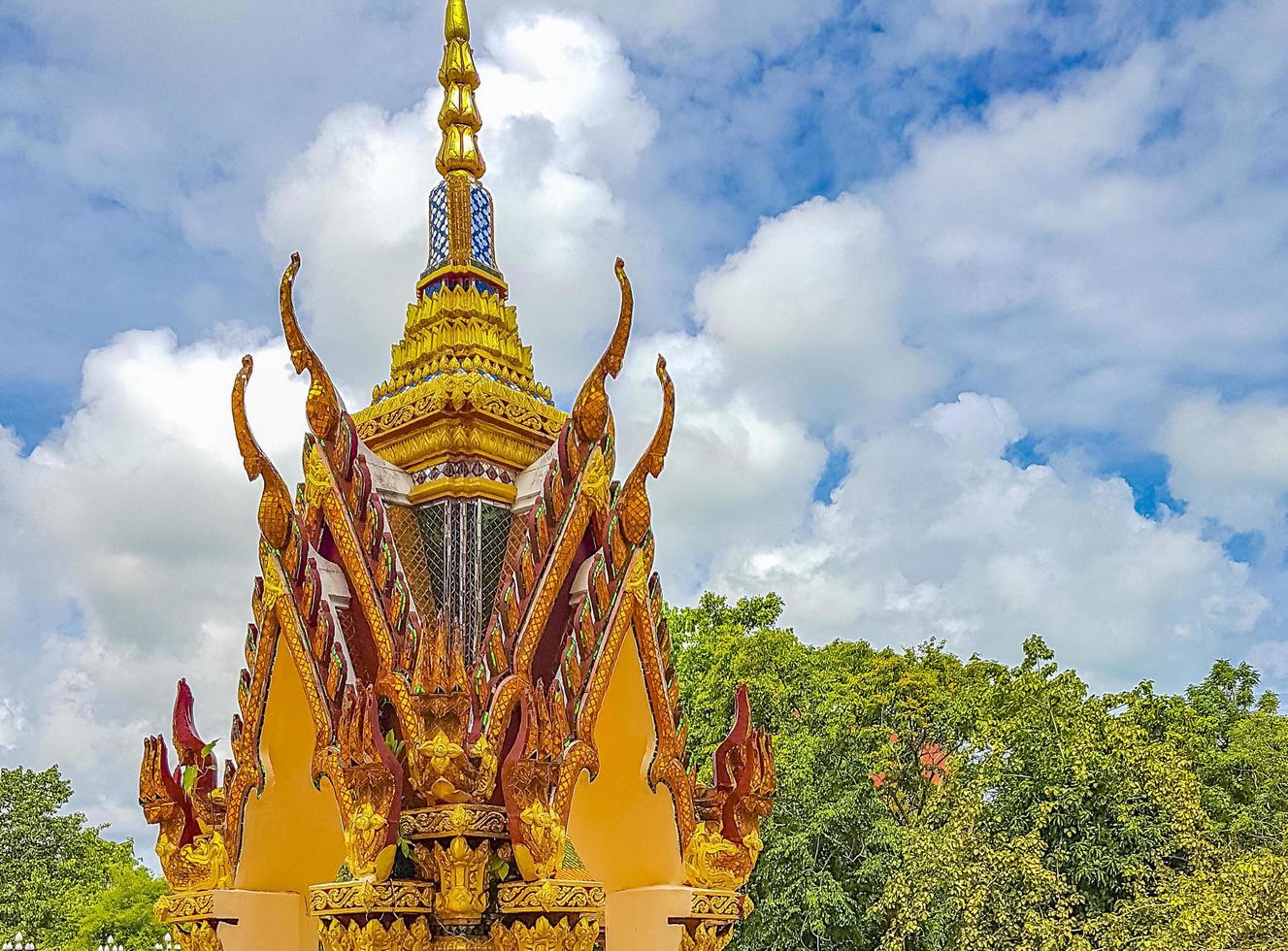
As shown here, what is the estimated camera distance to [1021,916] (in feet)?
60.7

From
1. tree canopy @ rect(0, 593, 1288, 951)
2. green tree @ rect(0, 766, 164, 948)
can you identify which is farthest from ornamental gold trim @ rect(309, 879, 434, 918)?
green tree @ rect(0, 766, 164, 948)

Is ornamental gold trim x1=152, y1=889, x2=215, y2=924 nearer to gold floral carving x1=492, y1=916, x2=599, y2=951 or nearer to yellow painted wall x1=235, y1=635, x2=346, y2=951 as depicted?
yellow painted wall x1=235, y1=635, x2=346, y2=951

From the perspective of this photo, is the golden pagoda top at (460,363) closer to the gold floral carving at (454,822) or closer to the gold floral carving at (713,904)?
the gold floral carving at (454,822)

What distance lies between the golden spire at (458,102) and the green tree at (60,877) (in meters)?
21.2

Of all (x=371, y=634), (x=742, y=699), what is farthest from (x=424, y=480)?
(x=742, y=699)

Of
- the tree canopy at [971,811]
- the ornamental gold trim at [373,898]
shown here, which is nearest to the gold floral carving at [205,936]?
the ornamental gold trim at [373,898]

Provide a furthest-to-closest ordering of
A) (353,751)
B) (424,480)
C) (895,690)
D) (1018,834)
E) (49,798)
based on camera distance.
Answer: (49,798) < (895,690) < (1018,834) < (424,480) < (353,751)

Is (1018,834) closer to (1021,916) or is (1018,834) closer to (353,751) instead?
(1021,916)

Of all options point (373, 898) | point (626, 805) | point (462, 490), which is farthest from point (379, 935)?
point (462, 490)

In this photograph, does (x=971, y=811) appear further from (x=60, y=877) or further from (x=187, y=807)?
(x=60, y=877)

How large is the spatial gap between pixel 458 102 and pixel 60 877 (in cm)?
3033

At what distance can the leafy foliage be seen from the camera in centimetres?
1777

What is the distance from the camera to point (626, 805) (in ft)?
22.4

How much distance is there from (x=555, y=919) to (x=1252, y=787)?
2360 cm
